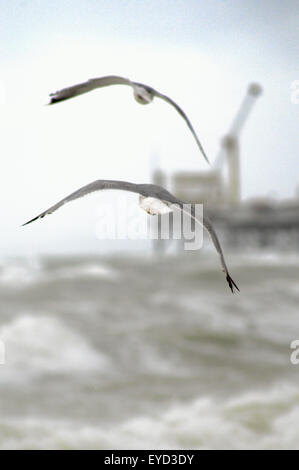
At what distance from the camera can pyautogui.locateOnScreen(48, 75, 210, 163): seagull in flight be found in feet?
2.20

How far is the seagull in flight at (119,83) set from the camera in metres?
0.67

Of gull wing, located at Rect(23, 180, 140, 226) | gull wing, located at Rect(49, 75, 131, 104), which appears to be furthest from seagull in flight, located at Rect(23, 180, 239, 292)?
gull wing, located at Rect(49, 75, 131, 104)

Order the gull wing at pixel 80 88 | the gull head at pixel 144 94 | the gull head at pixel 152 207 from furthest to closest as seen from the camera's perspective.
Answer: the gull head at pixel 152 207, the gull head at pixel 144 94, the gull wing at pixel 80 88

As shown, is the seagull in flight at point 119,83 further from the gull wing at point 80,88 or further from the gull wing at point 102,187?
the gull wing at point 102,187

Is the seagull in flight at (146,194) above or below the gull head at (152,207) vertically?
below

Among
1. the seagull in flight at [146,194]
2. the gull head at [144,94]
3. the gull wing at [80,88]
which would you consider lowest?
the seagull in flight at [146,194]

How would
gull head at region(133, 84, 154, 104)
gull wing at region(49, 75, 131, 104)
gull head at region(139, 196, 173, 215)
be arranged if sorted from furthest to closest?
1. gull head at region(139, 196, 173, 215)
2. gull head at region(133, 84, 154, 104)
3. gull wing at region(49, 75, 131, 104)

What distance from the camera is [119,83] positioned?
73cm

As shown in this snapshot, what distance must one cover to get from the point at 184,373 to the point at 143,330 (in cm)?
188

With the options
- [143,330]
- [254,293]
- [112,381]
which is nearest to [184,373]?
[112,381]

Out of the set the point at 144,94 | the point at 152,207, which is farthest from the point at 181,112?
the point at 152,207

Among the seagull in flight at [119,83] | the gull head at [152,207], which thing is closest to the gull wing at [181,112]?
the seagull in flight at [119,83]

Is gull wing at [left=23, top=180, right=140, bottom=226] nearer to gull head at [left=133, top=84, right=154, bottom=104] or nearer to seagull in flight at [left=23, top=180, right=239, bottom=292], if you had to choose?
seagull in flight at [left=23, top=180, right=239, bottom=292]
